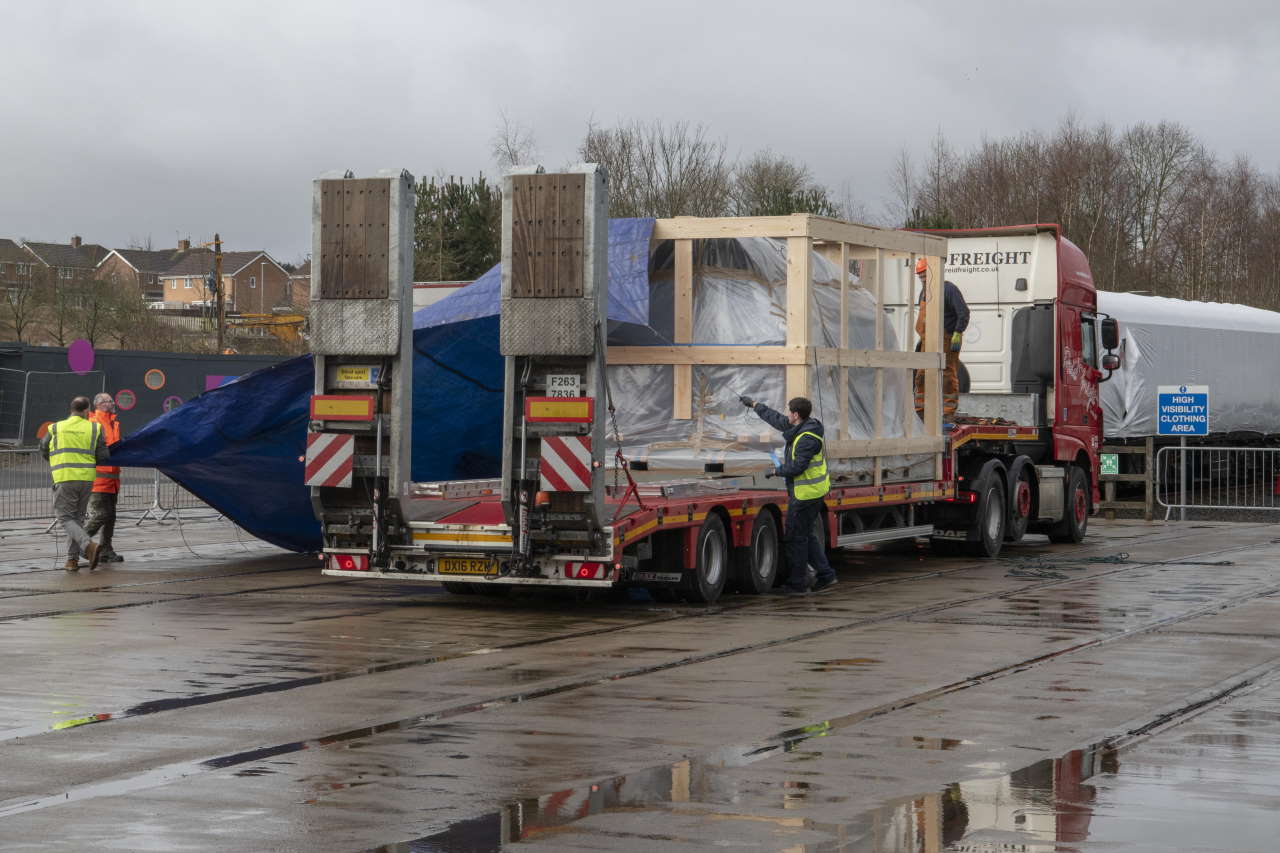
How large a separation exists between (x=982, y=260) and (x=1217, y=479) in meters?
13.1

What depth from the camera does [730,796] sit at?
755cm

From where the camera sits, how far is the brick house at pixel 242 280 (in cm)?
13600

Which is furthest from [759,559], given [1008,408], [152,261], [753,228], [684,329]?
[152,261]

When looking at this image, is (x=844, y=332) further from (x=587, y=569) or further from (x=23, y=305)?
(x=23, y=305)

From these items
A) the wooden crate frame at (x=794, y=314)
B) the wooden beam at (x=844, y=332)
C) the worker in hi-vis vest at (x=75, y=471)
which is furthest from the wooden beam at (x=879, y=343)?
the worker in hi-vis vest at (x=75, y=471)

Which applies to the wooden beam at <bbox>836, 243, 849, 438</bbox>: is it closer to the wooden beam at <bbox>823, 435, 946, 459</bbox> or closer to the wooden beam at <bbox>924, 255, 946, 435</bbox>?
the wooden beam at <bbox>823, 435, 946, 459</bbox>

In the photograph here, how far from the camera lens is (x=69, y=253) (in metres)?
134

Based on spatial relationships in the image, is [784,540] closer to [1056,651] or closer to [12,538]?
[1056,651]

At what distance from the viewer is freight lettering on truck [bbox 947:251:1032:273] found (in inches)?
875

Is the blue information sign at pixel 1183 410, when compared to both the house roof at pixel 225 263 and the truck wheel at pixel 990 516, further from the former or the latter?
the house roof at pixel 225 263

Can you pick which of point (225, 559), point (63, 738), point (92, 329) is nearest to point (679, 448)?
point (225, 559)

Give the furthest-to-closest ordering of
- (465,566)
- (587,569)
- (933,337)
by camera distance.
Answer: (933,337) < (465,566) < (587,569)

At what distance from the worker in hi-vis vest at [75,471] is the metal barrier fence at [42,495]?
6.40 m

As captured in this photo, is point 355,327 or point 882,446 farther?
point 882,446
